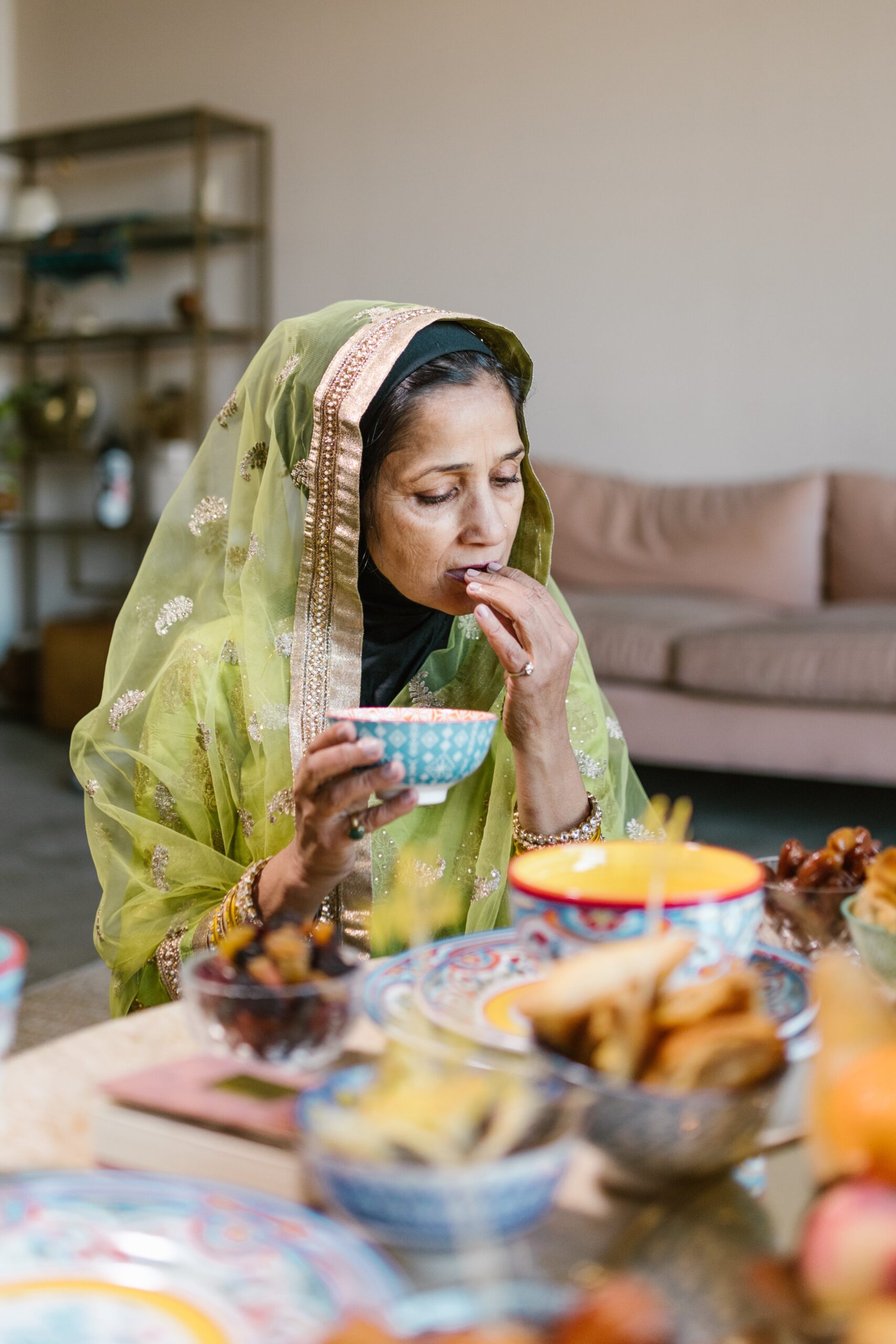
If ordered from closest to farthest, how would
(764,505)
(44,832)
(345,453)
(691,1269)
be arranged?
(691,1269) → (345,453) → (44,832) → (764,505)

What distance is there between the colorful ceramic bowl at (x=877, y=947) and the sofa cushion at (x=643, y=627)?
2990 millimetres

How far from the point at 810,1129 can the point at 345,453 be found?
3.09ft

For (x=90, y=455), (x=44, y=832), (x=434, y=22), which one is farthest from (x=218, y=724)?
(x=90, y=455)

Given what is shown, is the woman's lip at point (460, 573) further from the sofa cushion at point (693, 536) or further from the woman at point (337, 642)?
the sofa cushion at point (693, 536)

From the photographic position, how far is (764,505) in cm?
424

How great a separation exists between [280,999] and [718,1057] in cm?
20

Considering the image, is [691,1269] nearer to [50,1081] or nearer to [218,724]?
[50,1081]

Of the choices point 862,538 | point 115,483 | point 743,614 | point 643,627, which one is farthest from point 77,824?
point 862,538

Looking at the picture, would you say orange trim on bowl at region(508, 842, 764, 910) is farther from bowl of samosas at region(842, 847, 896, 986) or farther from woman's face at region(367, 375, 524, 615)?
woman's face at region(367, 375, 524, 615)

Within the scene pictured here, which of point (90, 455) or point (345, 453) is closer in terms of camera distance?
point (345, 453)

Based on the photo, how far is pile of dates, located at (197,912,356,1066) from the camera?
23.4 inches

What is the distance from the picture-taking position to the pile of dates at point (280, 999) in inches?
23.4

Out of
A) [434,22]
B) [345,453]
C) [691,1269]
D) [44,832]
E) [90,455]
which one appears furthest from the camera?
[90,455]

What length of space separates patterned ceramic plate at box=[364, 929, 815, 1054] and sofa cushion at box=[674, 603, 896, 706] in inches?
107
